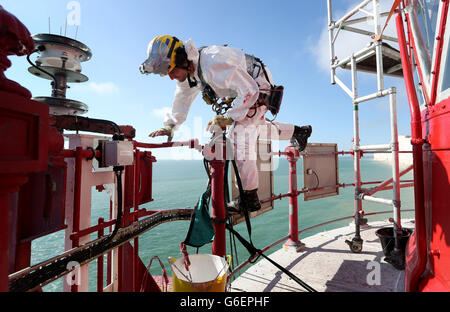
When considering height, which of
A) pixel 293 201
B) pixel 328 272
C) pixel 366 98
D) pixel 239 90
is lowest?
pixel 328 272

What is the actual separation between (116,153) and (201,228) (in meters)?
0.95

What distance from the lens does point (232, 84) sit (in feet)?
8.04

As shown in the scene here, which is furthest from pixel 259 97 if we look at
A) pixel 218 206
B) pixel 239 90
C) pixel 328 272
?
pixel 328 272

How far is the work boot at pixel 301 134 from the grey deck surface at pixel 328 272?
1.88 m

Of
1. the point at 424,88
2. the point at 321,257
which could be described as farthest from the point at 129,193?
the point at 321,257

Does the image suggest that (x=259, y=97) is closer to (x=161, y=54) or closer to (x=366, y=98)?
(x=161, y=54)

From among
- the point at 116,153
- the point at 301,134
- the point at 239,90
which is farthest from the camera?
the point at 301,134

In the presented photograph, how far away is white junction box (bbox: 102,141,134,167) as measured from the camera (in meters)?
1.43

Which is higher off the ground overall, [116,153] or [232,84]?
[232,84]

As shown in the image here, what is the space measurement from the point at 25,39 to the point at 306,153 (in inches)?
190

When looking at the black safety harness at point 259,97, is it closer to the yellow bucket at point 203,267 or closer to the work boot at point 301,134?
the work boot at point 301,134

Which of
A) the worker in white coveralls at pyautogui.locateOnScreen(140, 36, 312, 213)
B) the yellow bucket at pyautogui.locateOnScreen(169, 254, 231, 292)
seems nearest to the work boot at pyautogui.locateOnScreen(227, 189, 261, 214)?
the worker in white coveralls at pyautogui.locateOnScreen(140, 36, 312, 213)
